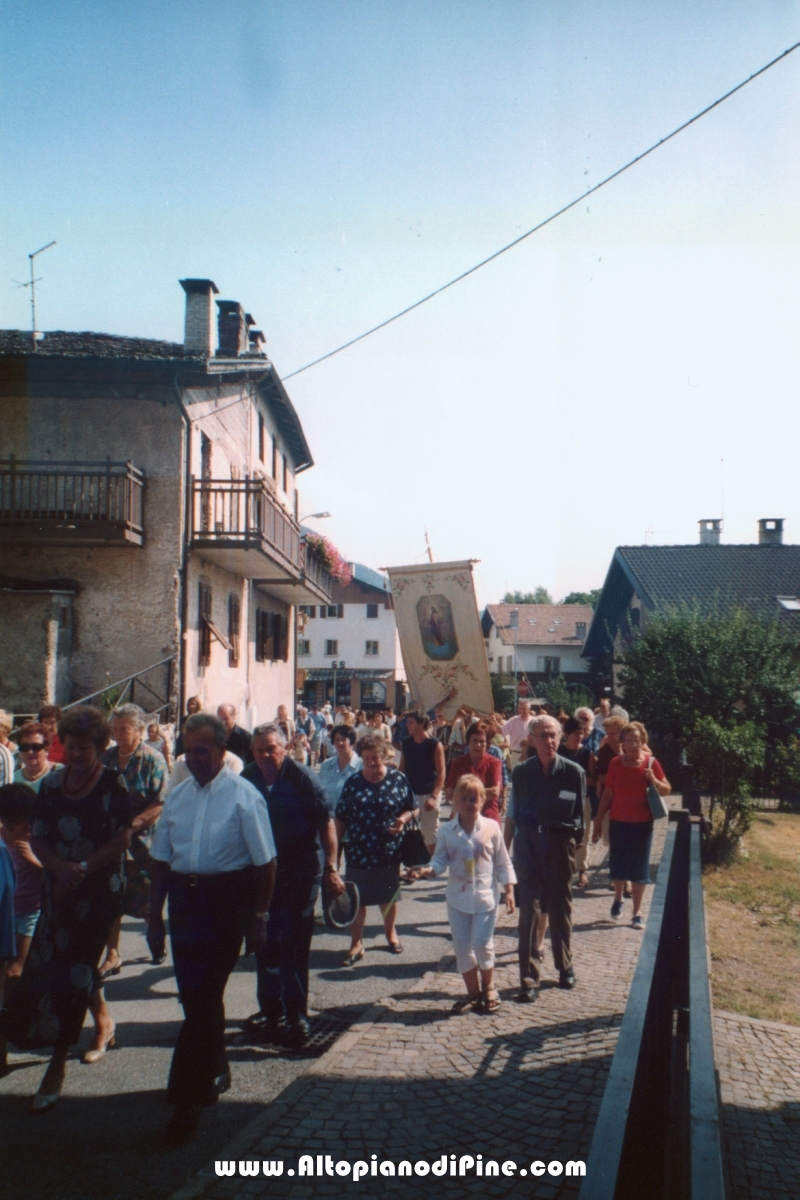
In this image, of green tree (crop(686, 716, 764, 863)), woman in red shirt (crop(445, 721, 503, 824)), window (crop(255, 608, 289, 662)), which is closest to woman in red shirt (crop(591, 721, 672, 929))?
woman in red shirt (crop(445, 721, 503, 824))

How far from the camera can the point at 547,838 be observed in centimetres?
628

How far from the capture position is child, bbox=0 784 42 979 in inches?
186

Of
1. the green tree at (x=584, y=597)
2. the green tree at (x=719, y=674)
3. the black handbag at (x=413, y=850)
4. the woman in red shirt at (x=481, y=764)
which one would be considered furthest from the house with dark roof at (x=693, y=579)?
the green tree at (x=584, y=597)

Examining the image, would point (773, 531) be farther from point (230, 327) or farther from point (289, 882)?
point (289, 882)

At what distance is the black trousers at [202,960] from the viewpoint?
398 centimetres

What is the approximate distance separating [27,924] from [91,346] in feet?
54.1

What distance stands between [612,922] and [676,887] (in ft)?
8.55

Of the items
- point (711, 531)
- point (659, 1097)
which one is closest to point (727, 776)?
point (659, 1097)

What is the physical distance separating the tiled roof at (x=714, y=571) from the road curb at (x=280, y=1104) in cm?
2595

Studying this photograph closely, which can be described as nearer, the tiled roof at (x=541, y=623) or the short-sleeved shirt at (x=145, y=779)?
the short-sleeved shirt at (x=145, y=779)

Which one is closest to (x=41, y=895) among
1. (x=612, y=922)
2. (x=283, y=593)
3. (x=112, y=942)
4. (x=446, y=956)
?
(x=112, y=942)

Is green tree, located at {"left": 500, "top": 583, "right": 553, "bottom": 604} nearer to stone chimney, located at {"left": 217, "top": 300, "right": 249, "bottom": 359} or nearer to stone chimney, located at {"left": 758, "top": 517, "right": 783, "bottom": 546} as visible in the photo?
stone chimney, located at {"left": 758, "top": 517, "right": 783, "bottom": 546}

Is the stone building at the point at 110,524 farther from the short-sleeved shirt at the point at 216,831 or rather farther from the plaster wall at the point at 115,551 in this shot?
the short-sleeved shirt at the point at 216,831

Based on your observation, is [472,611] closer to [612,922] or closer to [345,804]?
[612,922]
